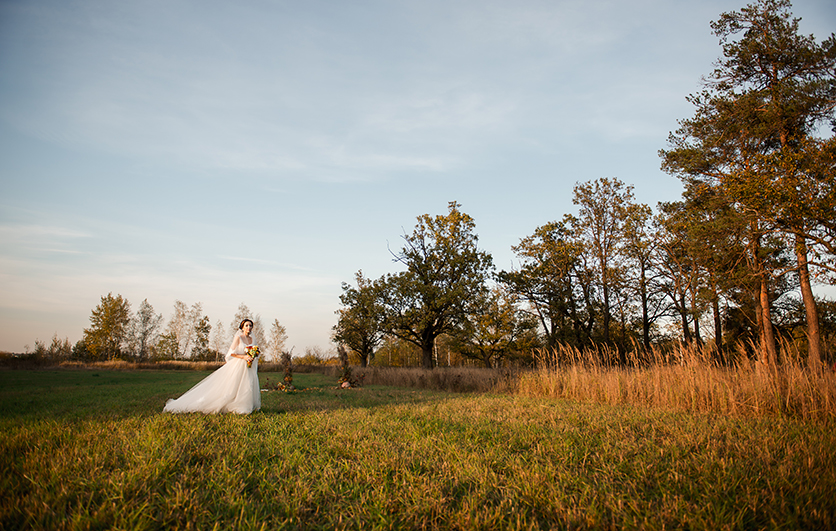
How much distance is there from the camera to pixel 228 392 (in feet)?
22.0

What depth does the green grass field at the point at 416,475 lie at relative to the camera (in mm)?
2443

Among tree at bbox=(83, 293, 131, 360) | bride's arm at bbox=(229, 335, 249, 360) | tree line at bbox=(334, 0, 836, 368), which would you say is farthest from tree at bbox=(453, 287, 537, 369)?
tree at bbox=(83, 293, 131, 360)

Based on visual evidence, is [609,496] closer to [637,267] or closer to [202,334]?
[637,267]

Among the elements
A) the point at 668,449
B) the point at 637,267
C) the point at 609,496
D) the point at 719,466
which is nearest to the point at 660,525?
the point at 609,496

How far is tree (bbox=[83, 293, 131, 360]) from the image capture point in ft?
135

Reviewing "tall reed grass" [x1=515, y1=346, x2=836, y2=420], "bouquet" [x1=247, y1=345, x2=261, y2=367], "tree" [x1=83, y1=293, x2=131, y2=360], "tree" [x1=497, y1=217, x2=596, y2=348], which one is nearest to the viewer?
"tall reed grass" [x1=515, y1=346, x2=836, y2=420]

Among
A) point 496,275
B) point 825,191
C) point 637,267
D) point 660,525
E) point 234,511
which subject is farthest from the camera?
point 496,275

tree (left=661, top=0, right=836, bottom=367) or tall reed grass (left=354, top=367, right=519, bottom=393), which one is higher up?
tree (left=661, top=0, right=836, bottom=367)

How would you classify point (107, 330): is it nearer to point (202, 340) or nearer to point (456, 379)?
point (202, 340)

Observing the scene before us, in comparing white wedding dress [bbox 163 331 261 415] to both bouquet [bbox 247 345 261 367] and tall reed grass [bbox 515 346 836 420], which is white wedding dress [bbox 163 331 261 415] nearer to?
bouquet [bbox 247 345 261 367]

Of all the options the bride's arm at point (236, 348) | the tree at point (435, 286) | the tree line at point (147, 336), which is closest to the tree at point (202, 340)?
the tree line at point (147, 336)

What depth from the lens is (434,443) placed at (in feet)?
14.2

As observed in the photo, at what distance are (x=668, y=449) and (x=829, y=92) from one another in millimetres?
15871

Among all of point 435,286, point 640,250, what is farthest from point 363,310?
point 640,250
